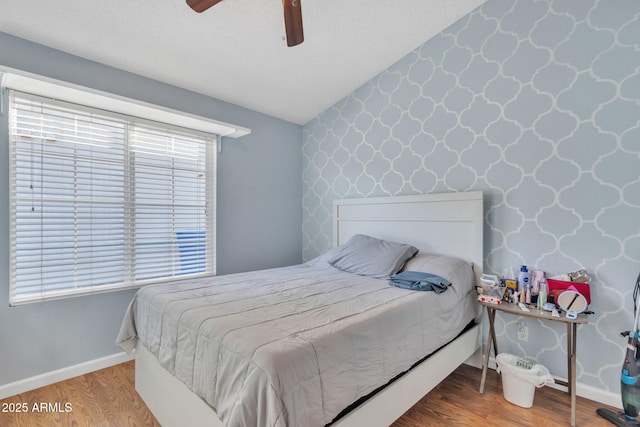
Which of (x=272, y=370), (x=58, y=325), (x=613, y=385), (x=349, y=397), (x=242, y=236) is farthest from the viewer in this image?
(x=242, y=236)

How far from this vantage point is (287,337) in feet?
4.04

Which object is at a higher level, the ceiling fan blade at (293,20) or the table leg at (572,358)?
the ceiling fan blade at (293,20)

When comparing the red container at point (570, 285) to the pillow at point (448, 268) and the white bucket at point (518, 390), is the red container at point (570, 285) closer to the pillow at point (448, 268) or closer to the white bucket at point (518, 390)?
the pillow at point (448, 268)

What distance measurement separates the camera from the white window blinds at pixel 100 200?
6.81 ft

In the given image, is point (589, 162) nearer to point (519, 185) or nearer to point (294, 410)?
point (519, 185)

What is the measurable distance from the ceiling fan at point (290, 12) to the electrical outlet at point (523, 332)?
259 centimetres

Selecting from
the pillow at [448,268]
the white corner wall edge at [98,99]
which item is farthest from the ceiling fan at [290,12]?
the pillow at [448,268]

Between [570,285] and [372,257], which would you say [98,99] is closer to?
[372,257]

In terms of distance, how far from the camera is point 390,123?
3062 mm

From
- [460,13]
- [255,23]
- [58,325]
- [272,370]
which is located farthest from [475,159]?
[58,325]

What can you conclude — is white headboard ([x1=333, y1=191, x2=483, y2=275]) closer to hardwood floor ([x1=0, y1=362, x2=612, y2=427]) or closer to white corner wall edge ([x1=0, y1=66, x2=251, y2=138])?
hardwood floor ([x1=0, y1=362, x2=612, y2=427])

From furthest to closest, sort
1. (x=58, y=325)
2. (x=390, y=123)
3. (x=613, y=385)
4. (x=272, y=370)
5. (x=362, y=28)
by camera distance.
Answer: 1. (x=390, y=123)
2. (x=362, y=28)
3. (x=58, y=325)
4. (x=613, y=385)
5. (x=272, y=370)

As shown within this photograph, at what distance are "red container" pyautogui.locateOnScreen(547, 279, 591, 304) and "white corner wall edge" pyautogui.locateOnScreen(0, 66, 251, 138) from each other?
279 cm

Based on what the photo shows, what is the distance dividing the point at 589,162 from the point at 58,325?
3.99m
